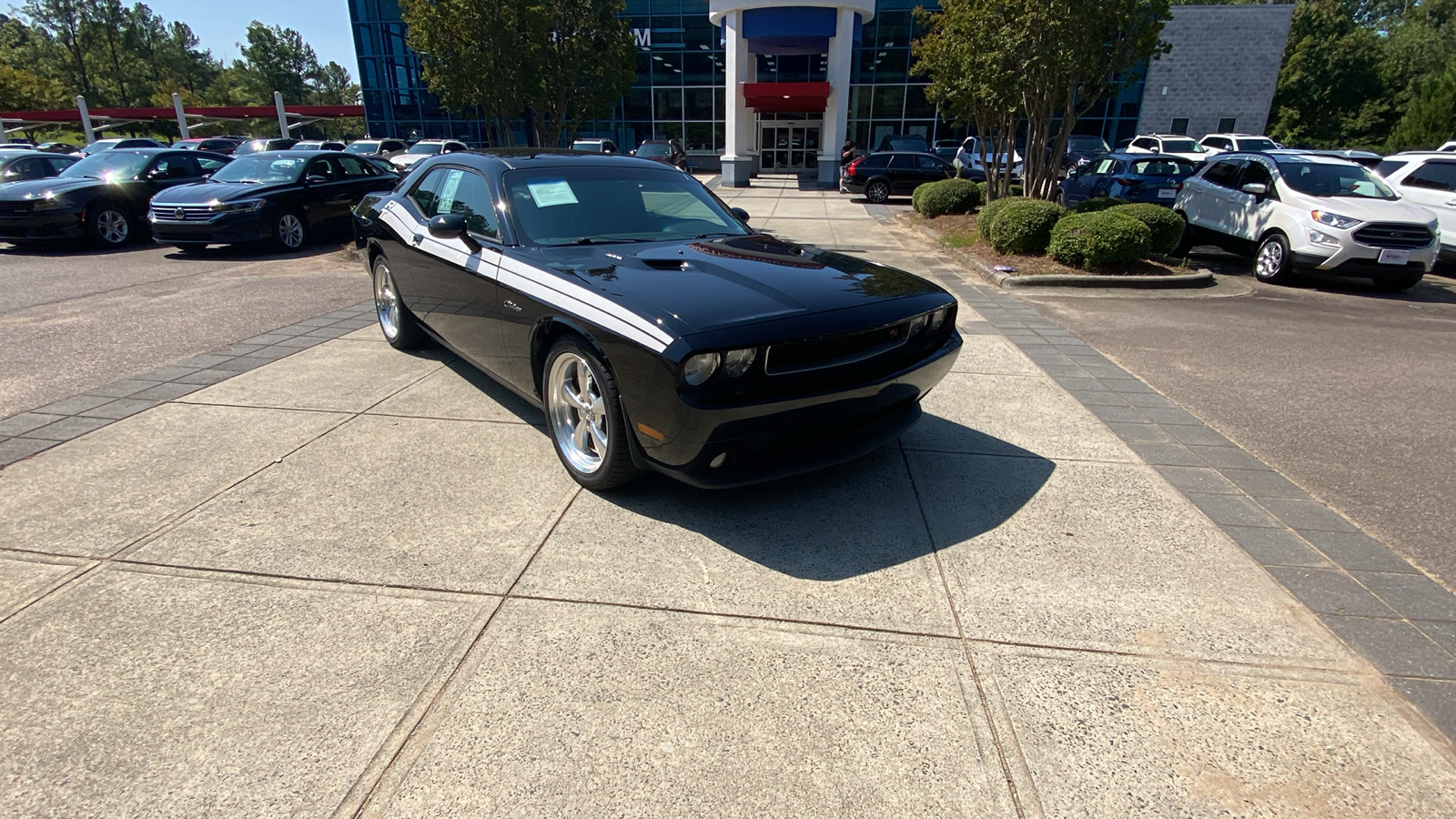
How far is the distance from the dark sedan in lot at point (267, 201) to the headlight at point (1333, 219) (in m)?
14.0

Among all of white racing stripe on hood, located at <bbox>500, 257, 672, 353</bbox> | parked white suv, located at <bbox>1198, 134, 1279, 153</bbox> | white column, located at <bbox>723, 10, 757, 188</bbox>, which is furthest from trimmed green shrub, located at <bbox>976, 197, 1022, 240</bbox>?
white column, located at <bbox>723, 10, 757, 188</bbox>

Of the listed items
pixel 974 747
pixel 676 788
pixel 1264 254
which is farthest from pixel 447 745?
pixel 1264 254

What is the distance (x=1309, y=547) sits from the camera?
3.26m

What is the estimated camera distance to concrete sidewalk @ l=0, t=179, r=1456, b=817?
2.01 m

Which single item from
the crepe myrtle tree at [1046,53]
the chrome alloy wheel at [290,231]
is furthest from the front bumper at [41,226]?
the crepe myrtle tree at [1046,53]

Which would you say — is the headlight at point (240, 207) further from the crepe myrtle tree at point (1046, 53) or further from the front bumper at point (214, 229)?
→ the crepe myrtle tree at point (1046, 53)

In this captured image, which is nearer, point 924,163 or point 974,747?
point 974,747

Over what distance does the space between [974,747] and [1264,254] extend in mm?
10679

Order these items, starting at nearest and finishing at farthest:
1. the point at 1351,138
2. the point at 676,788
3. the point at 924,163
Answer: the point at 676,788 < the point at 924,163 < the point at 1351,138

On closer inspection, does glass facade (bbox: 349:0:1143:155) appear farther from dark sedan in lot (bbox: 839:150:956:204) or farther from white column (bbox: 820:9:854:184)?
dark sedan in lot (bbox: 839:150:956:204)

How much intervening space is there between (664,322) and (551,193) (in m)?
1.76

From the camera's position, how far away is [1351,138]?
40.5 metres

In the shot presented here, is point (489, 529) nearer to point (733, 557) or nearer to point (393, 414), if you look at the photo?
point (733, 557)

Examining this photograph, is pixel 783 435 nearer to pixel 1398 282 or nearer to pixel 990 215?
pixel 990 215
